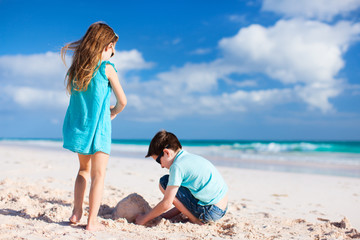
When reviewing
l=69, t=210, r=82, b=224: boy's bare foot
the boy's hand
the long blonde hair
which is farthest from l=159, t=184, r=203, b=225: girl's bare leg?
the long blonde hair

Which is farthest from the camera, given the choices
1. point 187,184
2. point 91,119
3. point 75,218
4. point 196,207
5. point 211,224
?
point 211,224

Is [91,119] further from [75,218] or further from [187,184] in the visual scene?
[187,184]

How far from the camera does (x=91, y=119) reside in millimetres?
2484

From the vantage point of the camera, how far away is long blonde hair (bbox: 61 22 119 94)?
250 cm

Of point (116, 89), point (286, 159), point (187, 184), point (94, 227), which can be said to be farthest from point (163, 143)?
point (286, 159)

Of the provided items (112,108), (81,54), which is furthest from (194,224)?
(81,54)

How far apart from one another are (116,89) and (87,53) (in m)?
0.37

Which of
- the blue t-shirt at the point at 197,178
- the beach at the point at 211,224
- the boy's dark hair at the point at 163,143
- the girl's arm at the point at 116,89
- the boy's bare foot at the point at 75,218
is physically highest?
the girl's arm at the point at 116,89

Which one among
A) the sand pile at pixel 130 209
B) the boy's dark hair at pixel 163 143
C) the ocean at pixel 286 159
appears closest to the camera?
the boy's dark hair at pixel 163 143

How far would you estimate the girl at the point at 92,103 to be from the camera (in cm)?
248

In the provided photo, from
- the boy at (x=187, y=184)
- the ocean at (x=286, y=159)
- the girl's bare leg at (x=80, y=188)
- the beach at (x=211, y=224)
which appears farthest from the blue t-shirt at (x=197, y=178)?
the ocean at (x=286, y=159)

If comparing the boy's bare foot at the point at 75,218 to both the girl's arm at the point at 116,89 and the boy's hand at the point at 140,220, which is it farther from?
the girl's arm at the point at 116,89

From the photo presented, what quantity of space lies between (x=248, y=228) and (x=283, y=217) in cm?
88

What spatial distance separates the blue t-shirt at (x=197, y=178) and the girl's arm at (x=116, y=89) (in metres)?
0.65
